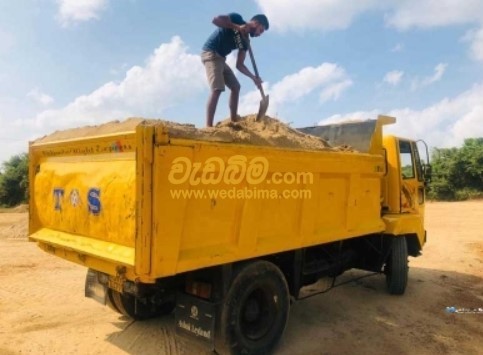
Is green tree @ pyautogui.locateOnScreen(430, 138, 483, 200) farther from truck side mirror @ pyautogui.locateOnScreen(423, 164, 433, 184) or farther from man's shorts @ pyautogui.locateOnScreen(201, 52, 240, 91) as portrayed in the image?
man's shorts @ pyautogui.locateOnScreen(201, 52, 240, 91)

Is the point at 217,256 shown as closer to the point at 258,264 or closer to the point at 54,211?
the point at 258,264

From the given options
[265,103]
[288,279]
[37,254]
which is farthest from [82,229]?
[37,254]

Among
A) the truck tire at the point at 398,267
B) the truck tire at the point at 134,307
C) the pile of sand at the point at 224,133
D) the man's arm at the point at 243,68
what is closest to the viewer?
the pile of sand at the point at 224,133

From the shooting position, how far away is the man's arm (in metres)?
5.51

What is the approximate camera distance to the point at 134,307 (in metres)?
4.84

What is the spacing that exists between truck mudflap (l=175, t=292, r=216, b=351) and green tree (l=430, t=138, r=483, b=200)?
86.4 ft

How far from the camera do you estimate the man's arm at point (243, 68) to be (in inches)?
217

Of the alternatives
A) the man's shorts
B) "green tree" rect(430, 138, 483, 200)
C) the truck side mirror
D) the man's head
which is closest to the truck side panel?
the man's shorts

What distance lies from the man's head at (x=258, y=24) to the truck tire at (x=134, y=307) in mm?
3483

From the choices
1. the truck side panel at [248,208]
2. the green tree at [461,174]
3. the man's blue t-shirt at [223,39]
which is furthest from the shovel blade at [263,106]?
the green tree at [461,174]

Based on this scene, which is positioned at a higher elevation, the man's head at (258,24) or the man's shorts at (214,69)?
the man's head at (258,24)

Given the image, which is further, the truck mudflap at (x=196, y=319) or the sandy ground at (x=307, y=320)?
the sandy ground at (x=307, y=320)

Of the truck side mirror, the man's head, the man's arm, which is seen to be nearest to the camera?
the man's head

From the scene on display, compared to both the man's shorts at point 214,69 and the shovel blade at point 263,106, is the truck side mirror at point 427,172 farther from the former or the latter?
the man's shorts at point 214,69
